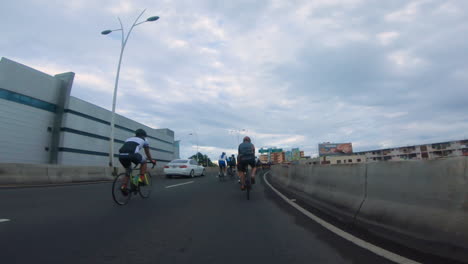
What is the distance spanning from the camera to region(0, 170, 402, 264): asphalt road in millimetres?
2574

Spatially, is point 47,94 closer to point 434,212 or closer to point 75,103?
point 75,103

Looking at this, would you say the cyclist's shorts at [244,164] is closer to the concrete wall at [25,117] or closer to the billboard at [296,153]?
the concrete wall at [25,117]

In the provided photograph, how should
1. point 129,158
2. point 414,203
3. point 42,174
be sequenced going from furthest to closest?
point 42,174 < point 129,158 < point 414,203

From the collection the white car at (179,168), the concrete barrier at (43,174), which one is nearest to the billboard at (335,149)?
the white car at (179,168)

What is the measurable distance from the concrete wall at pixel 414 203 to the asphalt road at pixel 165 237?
0.61 meters

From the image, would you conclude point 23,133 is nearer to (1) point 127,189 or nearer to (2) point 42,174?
(2) point 42,174

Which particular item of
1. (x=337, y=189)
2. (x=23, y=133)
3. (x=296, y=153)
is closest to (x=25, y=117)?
(x=23, y=133)

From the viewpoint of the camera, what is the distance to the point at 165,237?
131 inches

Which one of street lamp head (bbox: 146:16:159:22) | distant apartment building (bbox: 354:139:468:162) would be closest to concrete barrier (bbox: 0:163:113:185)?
street lamp head (bbox: 146:16:159:22)

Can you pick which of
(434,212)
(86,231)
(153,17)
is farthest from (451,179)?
(153,17)

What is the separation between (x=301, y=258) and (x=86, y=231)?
9.33 ft

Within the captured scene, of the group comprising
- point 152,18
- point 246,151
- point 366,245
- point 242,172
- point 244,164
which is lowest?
point 366,245

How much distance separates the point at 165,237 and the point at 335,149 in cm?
10574

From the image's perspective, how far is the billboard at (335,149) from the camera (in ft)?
326
